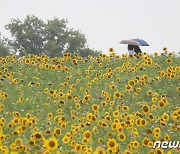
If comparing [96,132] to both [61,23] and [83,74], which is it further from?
[61,23]

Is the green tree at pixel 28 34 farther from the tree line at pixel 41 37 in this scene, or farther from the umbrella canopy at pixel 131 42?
the umbrella canopy at pixel 131 42

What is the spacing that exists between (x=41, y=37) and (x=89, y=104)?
3786 cm

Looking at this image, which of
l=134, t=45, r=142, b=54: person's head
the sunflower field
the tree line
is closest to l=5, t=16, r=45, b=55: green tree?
the tree line

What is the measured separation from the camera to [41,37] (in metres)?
48.5

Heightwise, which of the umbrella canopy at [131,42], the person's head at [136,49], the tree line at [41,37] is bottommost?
the person's head at [136,49]

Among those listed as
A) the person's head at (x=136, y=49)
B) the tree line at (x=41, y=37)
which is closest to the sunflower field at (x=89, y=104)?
the person's head at (x=136, y=49)

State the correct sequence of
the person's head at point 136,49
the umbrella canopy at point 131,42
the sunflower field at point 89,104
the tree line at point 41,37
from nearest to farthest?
the sunflower field at point 89,104
the umbrella canopy at point 131,42
the person's head at point 136,49
the tree line at point 41,37

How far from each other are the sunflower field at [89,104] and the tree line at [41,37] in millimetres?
30796

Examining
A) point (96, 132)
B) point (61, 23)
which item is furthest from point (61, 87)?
point (61, 23)

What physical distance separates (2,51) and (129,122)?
39.1m

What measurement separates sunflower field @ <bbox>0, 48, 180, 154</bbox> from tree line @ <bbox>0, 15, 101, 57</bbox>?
3080 centimetres

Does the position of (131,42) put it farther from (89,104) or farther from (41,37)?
(41,37)

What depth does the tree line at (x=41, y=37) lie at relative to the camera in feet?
157

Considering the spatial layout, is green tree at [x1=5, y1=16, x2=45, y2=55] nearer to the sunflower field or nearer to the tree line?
the tree line
